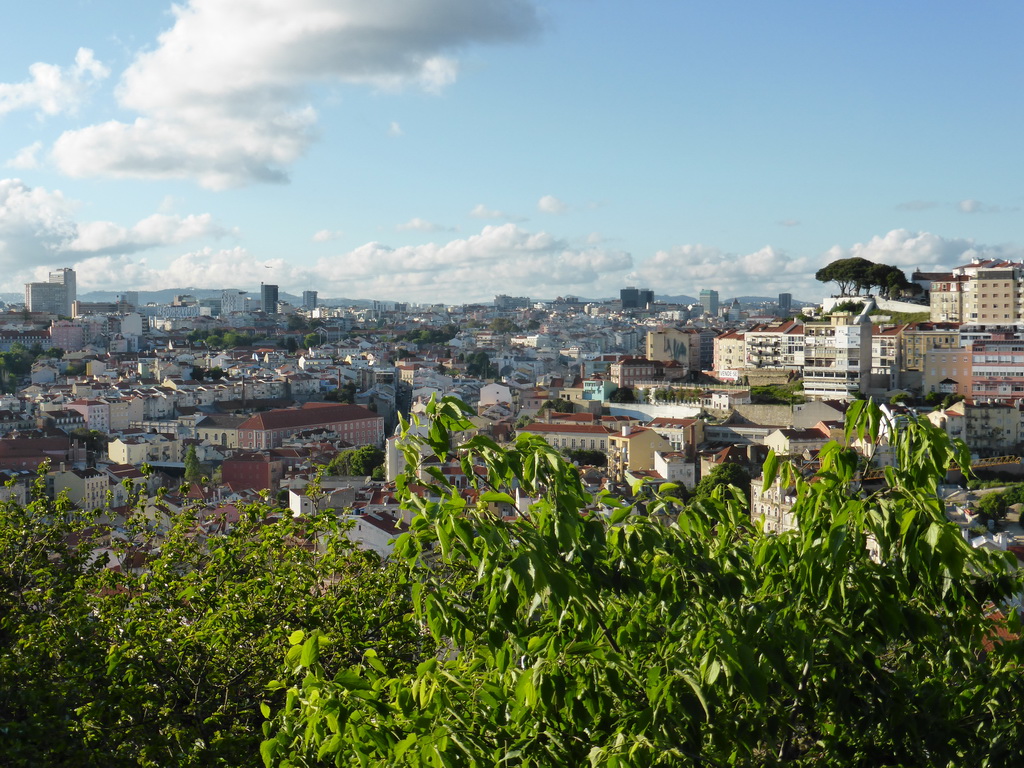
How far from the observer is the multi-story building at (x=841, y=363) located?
31.6 m

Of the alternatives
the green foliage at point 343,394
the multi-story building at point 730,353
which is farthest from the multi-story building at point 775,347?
the green foliage at point 343,394

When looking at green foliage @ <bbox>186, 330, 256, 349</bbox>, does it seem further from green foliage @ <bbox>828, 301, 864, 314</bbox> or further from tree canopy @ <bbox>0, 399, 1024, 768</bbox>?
tree canopy @ <bbox>0, 399, 1024, 768</bbox>

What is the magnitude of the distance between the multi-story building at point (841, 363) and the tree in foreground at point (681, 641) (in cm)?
2976

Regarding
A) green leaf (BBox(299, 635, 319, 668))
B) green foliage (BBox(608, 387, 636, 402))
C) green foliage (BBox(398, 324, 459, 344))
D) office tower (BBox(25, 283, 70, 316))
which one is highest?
office tower (BBox(25, 283, 70, 316))

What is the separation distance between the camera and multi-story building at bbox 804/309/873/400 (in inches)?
1244

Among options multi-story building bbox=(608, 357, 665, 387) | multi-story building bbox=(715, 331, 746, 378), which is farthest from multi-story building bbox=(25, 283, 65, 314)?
multi-story building bbox=(715, 331, 746, 378)

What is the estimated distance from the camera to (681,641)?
239cm

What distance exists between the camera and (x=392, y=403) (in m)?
44.7

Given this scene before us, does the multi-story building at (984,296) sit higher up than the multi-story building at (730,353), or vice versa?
the multi-story building at (984,296)

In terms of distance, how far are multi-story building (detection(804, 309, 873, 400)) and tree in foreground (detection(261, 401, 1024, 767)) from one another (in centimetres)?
2976

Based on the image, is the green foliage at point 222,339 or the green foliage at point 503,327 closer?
the green foliage at point 222,339

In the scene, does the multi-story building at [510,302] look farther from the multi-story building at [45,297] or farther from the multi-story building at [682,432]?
the multi-story building at [682,432]

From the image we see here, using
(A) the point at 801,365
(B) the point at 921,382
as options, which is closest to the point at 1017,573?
(B) the point at 921,382

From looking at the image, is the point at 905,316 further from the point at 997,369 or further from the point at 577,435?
the point at 577,435
